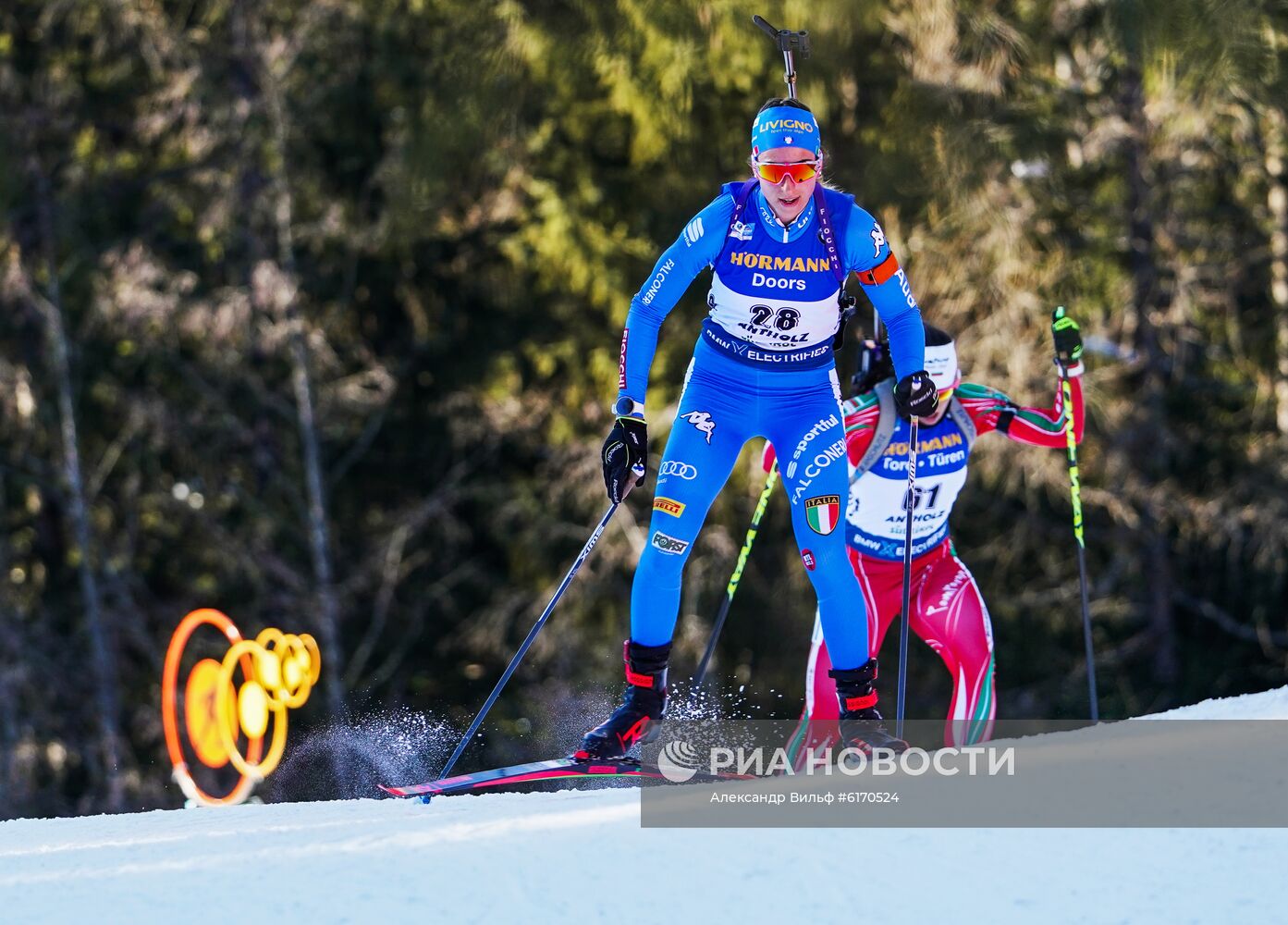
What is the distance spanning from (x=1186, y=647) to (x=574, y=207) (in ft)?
24.0

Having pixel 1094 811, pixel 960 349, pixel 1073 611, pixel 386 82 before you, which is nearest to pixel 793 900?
pixel 1094 811

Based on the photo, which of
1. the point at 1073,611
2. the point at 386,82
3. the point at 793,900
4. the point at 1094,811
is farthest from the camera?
the point at 386,82

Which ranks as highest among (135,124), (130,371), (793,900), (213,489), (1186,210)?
(135,124)

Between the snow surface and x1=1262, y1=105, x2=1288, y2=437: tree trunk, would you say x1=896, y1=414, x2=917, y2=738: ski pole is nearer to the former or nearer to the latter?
the snow surface

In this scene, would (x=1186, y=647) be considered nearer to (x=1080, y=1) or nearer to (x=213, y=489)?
(x=1080, y=1)

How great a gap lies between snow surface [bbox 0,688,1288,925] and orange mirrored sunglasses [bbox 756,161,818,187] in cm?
211

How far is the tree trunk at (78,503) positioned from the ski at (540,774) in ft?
34.2

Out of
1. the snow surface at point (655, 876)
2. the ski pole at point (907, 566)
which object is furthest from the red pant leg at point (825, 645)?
the snow surface at point (655, 876)

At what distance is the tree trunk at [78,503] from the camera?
50.3 feet

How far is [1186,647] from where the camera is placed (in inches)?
593

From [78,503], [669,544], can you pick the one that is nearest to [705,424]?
[669,544]

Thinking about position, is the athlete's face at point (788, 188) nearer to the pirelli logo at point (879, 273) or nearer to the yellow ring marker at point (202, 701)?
the pirelli logo at point (879, 273)

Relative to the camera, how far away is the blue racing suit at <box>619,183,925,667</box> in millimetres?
5242

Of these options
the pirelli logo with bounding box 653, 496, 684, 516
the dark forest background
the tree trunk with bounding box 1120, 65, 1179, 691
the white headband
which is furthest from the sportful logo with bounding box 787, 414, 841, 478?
the tree trunk with bounding box 1120, 65, 1179, 691
